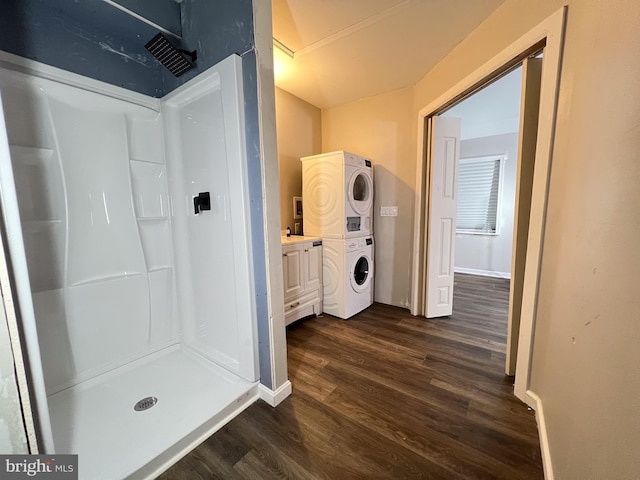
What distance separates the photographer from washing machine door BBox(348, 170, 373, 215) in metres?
2.58

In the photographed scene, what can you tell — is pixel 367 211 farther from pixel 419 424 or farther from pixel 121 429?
pixel 121 429

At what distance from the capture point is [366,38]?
1866mm

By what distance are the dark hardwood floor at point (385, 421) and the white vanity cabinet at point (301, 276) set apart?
350mm

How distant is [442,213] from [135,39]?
2865 millimetres

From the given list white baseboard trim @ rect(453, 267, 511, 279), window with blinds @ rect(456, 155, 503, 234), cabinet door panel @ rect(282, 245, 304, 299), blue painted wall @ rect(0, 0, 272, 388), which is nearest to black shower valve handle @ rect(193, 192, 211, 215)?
blue painted wall @ rect(0, 0, 272, 388)

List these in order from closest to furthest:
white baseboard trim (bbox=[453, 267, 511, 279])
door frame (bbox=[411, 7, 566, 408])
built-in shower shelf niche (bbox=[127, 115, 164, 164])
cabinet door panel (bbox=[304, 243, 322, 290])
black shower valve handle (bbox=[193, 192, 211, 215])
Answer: door frame (bbox=[411, 7, 566, 408]), black shower valve handle (bbox=[193, 192, 211, 215]), built-in shower shelf niche (bbox=[127, 115, 164, 164]), cabinet door panel (bbox=[304, 243, 322, 290]), white baseboard trim (bbox=[453, 267, 511, 279])

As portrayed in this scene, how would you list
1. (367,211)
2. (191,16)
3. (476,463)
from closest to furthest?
1. (476,463)
2. (191,16)
3. (367,211)

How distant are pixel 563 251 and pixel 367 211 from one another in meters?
1.78

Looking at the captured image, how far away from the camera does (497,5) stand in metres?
1.51

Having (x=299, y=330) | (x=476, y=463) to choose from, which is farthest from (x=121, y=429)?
(x=476, y=463)

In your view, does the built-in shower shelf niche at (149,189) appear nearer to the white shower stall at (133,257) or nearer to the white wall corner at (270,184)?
the white shower stall at (133,257)

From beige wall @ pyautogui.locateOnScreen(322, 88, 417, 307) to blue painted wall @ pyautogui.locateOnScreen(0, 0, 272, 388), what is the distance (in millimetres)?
1907

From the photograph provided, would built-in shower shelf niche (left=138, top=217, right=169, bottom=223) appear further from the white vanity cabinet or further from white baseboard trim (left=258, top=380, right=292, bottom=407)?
white baseboard trim (left=258, top=380, right=292, bottom=407)

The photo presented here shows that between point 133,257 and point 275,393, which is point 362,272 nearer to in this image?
point 275,393
